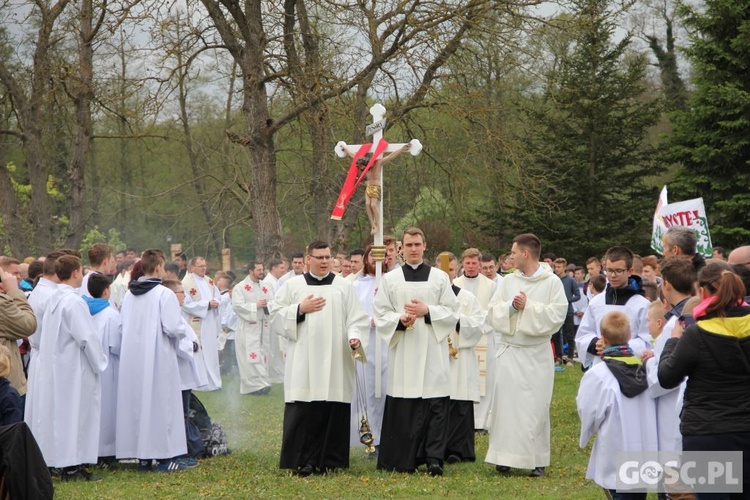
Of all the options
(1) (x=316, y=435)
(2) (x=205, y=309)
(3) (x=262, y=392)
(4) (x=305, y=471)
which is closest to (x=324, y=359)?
(1) (x=316, y=435)

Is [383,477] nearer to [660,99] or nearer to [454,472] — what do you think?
[454,472]

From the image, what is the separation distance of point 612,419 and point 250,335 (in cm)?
1006

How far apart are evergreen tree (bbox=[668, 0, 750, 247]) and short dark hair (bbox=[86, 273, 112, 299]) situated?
63.5ft

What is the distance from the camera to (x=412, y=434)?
8.47 meters

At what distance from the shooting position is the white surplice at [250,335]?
1548 centimetres

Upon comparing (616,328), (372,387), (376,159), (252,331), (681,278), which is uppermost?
(376,159)

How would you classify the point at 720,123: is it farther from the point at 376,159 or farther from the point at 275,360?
the point at 376,159

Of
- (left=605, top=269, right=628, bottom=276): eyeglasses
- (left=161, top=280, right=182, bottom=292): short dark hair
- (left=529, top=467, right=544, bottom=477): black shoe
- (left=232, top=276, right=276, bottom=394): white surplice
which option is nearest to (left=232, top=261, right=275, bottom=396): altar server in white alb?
(left=232, top=276, right=276, bottom=394): white surplice

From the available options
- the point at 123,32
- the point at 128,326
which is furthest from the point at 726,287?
the point at 123,32

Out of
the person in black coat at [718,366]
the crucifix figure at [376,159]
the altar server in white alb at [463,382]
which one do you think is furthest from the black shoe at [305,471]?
the person in black coat at [718,366]

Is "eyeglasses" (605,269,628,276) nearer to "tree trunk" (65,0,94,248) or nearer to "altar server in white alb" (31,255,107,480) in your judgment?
"altar server in white alb" (31,255,107,480)

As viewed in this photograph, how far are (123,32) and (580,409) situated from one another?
1387 centimetres

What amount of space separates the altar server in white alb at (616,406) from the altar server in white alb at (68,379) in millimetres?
4425

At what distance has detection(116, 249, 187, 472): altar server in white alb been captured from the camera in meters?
8.78
